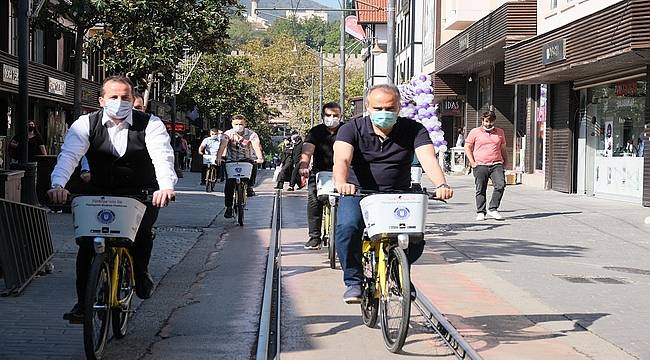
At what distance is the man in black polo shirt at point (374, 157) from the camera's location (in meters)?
6.79

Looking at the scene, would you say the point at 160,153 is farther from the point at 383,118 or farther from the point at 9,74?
the point at 9,74

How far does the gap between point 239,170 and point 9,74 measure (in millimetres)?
14215

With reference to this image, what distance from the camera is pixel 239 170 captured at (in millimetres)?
15938

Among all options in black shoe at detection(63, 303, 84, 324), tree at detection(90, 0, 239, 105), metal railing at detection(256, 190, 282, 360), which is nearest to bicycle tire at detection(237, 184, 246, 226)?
metal railing at detection(256, 190, 282, 360)

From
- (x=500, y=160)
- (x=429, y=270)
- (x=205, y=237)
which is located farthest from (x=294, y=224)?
(x=429, y=270)

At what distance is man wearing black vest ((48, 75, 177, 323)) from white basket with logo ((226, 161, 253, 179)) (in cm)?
904

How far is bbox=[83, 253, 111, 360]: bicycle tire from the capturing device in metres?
5.84

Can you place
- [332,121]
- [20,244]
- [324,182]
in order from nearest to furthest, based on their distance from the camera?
[20,244] → [324,182] → [332,121]

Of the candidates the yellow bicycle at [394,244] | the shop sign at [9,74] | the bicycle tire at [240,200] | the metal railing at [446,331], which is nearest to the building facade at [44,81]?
the shop sign at [9,74]

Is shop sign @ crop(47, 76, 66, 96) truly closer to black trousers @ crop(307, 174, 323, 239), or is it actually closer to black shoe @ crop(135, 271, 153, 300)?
black trousers @ crop(307, 174, 323, 239)

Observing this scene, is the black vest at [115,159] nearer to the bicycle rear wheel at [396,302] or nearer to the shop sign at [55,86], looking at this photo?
the bicycle rear wheel at [396,302]

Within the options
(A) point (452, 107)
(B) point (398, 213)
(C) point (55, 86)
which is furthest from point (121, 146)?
(A) point (452, 107)

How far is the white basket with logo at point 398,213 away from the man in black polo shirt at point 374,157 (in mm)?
397

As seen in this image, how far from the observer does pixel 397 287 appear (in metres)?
6.48
